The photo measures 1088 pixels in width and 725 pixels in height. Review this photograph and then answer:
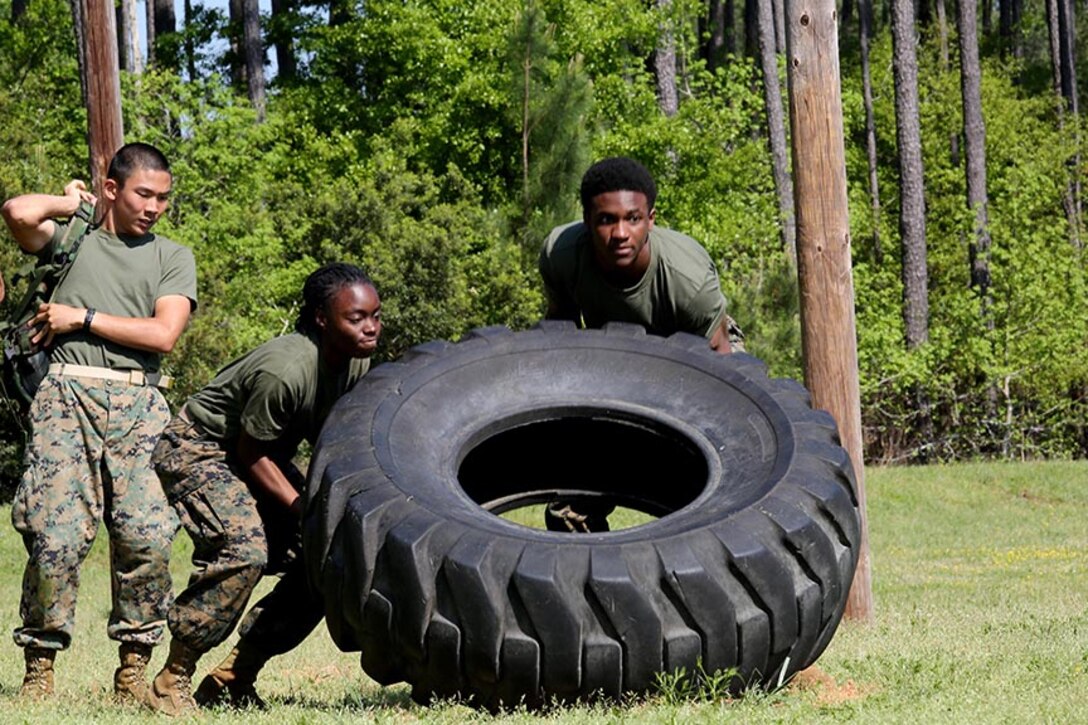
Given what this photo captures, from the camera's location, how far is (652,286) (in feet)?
23.3

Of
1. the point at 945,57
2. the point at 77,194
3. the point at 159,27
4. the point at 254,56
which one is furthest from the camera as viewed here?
the point at 945,57

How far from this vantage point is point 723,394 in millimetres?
6641

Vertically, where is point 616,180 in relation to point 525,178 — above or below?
below

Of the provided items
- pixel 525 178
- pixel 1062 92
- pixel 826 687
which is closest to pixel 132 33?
pixel 525 178

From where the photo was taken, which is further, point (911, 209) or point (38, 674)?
point (911, 209)

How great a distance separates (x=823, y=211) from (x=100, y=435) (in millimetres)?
4728

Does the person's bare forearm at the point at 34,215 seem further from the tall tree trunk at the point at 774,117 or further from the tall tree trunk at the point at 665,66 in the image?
the tall tree trunk at the point at 665,66

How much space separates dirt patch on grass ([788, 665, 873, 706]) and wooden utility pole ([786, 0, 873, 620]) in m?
3.18

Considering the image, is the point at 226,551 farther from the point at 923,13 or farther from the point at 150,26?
the point at 923,13

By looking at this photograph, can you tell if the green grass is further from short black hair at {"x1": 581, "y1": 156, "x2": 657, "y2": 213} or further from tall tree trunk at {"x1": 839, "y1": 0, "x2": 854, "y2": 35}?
tall tree trunk at {"x1": 839, "y1": 0, "x2": 854, "y2": 35}

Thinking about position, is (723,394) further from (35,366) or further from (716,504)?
(35,366)

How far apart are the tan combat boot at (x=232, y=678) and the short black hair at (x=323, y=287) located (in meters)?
1.34

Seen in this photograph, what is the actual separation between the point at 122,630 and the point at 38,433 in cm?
86

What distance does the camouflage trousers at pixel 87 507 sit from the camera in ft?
21.3
